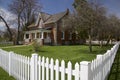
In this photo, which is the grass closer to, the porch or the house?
the porch

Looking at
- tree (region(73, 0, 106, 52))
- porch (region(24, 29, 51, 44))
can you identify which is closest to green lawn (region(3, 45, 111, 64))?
tree (region(73, 0, 106, 52))

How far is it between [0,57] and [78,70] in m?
7.14

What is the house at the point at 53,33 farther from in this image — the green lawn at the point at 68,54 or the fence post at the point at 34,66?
the fence post at the point at 34,66

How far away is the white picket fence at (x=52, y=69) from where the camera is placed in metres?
3.29

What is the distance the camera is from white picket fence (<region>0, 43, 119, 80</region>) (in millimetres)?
3295

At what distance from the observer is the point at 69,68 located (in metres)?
3.56

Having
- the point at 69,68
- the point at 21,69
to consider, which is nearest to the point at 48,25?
the point at 21,69

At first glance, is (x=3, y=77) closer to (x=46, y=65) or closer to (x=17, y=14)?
(x=46, y=65)

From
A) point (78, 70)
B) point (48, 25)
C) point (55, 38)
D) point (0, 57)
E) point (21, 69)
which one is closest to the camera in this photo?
point (78, 70)

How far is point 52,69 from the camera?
4.26 metres

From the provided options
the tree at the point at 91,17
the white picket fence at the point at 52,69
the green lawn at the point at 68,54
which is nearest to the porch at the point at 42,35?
the green lawn at the point at 68,54

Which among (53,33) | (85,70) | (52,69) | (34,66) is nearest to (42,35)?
(53,33)

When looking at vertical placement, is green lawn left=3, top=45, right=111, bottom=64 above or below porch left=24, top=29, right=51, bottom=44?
below

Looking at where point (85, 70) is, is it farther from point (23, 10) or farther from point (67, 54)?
point (23, 10)
